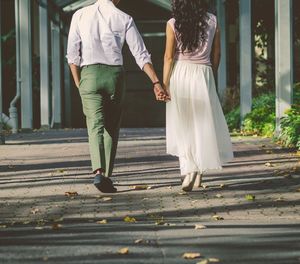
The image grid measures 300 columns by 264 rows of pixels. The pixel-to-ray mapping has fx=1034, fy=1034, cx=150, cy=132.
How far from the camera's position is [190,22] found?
359 inches

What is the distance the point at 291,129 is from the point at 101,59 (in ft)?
19.6

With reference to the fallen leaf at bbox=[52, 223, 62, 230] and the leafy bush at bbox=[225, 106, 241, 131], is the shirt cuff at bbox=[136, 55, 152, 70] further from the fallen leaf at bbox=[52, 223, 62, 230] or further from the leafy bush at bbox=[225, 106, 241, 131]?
the leafy bush at bbox=[225, 106, 241, 131]

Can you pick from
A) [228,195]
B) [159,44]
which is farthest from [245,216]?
[159,44]

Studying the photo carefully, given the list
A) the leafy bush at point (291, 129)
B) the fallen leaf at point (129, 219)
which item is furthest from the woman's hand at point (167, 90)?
the leafy bush at point (291, 129)

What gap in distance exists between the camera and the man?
9203mm

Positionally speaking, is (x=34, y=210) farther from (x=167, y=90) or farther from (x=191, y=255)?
(x=191, y=255)

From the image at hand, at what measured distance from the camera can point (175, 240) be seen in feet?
20.7

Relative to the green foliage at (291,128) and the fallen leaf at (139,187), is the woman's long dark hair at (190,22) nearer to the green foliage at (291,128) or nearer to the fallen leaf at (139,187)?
the fallen leaf at (139,187)

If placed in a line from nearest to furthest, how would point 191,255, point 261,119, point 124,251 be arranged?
1. point 191,255
2. point 124,251
3. point 261,119

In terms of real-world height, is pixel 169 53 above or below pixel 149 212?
above

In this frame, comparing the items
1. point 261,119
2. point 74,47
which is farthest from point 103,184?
point 261,119

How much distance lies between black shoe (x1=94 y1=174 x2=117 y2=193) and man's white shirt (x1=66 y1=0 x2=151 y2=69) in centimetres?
102

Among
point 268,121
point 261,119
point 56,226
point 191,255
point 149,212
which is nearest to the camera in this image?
point 191,255

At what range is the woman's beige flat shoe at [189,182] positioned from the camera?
9133mm
